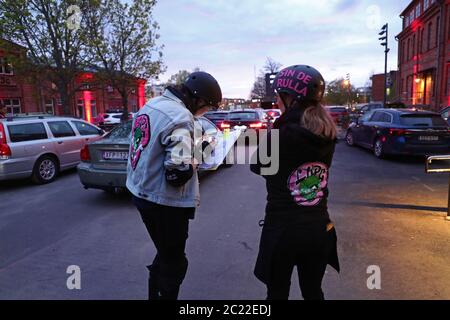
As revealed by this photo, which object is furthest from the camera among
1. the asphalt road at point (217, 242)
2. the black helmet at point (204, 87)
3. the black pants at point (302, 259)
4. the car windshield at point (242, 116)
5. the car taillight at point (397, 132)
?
the car windshield at point (242, 116)

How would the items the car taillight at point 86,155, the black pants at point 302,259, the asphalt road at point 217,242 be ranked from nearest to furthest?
1. the black pants at point 302,259
2. the asphalt road at point 217,242
3. the car taillight at point 86,155

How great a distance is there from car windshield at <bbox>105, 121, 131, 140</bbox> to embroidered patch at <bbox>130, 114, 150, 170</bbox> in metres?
4.04

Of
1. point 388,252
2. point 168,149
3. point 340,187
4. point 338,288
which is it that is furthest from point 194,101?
point 340,187

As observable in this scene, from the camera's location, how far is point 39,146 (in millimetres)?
7883

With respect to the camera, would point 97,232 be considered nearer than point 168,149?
No

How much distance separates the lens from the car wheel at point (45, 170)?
786 centimetres

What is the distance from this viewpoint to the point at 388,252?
389 cm

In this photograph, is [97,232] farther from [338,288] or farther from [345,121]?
[345,121]

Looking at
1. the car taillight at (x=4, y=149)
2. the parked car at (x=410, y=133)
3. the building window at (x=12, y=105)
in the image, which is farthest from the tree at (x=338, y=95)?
the car taillight at (x=4, y=149)

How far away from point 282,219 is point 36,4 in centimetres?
2089

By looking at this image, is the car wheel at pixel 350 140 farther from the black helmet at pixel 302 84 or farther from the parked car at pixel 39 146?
the black helmet at pixel 302 84

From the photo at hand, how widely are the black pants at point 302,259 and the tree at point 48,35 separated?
19.6 m

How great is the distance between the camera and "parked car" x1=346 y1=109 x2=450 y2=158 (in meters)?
9.49

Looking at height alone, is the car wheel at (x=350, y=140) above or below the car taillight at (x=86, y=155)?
below
